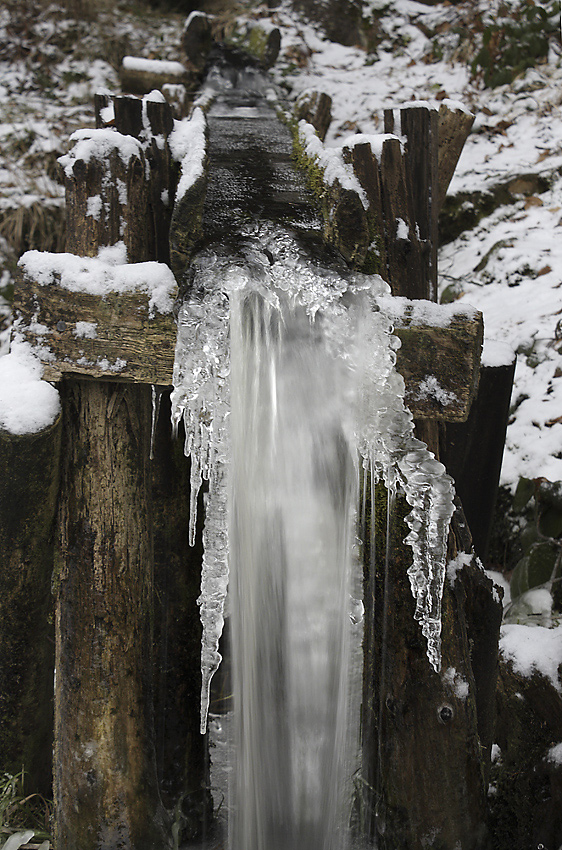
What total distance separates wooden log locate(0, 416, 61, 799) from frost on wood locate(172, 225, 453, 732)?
0.46 metres

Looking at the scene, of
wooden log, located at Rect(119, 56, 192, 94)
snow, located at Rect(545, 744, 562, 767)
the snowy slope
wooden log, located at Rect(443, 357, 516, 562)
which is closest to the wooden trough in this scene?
snow, located at Rect(545, 744, 562, 767)

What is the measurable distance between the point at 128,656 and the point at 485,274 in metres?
3.94

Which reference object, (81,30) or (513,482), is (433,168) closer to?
(513,482)

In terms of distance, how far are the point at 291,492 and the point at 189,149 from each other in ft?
4.38

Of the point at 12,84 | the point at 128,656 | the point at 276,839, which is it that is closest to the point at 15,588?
the point at 128,656

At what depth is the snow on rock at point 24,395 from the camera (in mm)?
1778

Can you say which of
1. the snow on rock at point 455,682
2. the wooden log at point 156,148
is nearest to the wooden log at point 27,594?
the wooden log at point 156,148

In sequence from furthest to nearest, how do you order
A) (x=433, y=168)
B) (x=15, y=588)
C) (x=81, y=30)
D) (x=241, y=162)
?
(x=81, y=30) < (x=241, y=162) < (x=433, y=168) < (x=15, y=588)

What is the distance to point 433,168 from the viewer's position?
2.41 metres

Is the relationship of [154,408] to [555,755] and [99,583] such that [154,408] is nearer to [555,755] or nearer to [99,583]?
[99,583]

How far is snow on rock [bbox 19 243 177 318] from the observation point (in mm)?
→ 1847

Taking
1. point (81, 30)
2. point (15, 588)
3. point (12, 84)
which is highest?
point (81, 30)

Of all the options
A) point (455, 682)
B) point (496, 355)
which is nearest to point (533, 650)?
point (455, 682)

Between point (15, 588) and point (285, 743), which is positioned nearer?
point (15, 588)
